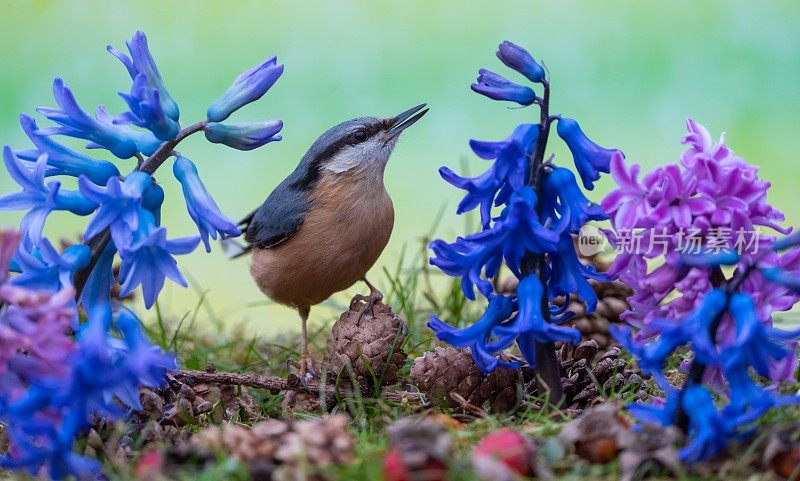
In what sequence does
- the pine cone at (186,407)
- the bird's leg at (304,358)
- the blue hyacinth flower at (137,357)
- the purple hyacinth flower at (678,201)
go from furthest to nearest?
1. the bird's leg at (304,358)
2. the pine cone at (186,407)
3. the purple hyacinth flower at (678,201)
4. the blue hyacinth flower at (137,357)

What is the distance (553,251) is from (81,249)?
1.30 meters

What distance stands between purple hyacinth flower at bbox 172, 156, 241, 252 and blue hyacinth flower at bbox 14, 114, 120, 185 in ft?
0.64

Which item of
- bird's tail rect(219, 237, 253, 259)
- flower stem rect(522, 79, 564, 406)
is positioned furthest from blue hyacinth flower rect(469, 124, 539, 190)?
bird's tail rect(219, 237, 253, 259)

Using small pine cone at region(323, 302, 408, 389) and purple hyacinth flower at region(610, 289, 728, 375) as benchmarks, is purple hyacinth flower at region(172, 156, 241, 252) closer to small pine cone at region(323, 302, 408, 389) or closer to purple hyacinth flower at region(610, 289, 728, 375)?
small pine cone at region(323, 302, 408, 389)

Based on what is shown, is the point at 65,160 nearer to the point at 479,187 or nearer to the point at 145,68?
the point at 145,68

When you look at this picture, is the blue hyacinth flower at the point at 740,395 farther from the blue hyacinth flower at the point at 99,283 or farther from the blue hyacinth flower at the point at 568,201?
the blue hyacinth flower at the point at 99,283

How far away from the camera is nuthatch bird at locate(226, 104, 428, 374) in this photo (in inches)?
156

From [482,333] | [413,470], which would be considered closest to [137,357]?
[413,470]

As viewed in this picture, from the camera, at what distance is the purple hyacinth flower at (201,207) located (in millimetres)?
2764

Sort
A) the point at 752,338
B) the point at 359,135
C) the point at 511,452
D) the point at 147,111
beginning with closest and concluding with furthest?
the point at 511,452 → the point at 752,338 → the point at 147,111 → the point at 359,135

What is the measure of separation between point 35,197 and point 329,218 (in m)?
1.48

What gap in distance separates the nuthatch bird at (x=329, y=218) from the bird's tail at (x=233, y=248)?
0.57m

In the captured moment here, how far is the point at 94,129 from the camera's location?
283 centimetres

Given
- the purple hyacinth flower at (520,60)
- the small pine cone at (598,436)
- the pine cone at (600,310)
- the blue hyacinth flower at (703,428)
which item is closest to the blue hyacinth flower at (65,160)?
the purple hyacinth flower at (520,60)
